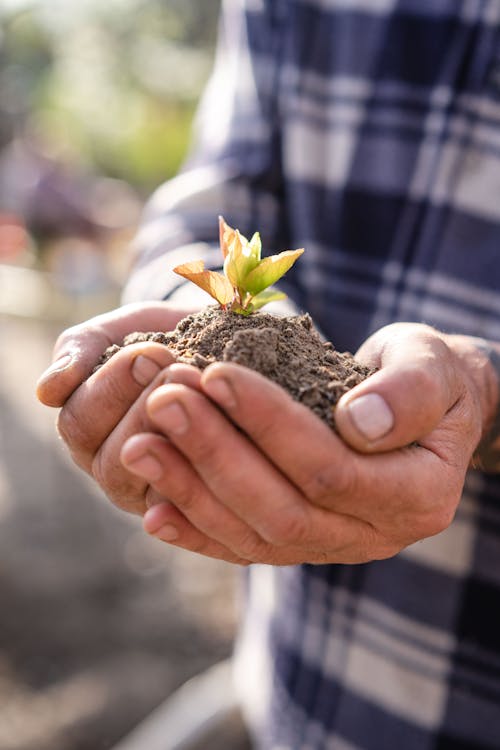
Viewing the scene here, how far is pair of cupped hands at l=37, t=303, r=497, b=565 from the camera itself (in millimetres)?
946

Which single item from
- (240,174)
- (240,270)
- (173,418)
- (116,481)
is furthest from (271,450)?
(240,174)

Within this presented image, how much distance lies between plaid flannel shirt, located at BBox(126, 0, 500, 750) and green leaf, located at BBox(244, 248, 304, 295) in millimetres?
409

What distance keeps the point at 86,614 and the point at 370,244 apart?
2.35 meters

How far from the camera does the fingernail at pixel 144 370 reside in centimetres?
104

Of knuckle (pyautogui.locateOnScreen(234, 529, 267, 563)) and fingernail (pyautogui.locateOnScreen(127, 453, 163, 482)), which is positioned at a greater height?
fingernail (pyautogui.locateOnScreen(127, 453, 163, 482))

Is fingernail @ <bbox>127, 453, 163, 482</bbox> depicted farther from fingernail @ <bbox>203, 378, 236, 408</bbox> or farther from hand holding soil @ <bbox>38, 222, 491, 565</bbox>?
fingernail @ <bbox>203, 378, 236, 408</bbox>

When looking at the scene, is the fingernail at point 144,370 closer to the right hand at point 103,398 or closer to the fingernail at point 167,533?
the right hand at point 103,398

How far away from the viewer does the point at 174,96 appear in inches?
607

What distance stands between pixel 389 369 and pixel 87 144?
547 inches

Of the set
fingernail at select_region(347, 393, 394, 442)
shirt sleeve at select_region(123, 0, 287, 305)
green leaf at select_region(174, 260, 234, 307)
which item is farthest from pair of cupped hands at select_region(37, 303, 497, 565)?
shirt sleeve at select_region(123, 0, 287, 305)

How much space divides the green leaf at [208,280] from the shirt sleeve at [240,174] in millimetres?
549

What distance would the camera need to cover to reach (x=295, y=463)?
0.96 m

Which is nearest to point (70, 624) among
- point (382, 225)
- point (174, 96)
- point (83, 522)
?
point (83, 522)

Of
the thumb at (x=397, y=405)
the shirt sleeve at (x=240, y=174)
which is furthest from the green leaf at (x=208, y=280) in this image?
the shirt sleeve at (x=240, y=174)
